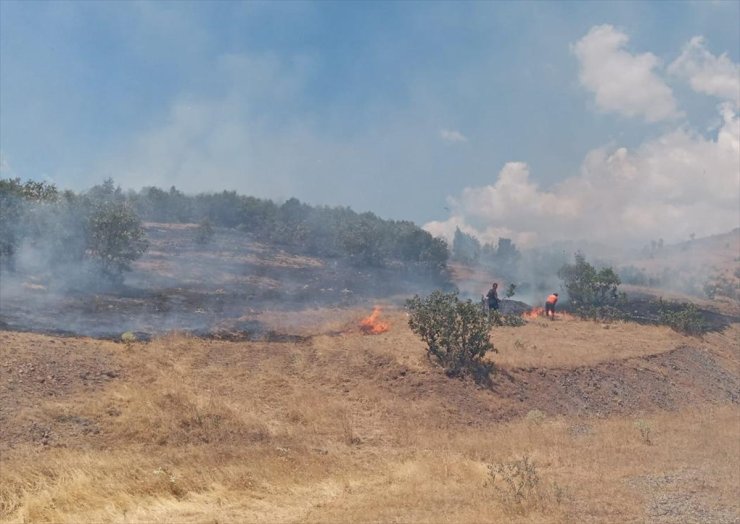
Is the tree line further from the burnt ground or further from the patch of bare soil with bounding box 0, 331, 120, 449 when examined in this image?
the patch of bare soil with bounding box 0, 331, 120, 449

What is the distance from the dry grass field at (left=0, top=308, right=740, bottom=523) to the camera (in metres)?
8.14

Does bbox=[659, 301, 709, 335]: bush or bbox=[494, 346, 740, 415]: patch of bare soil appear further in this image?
bbox=[659, 301, 709, 335]: bush

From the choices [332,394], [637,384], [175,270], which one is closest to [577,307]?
[637,384]

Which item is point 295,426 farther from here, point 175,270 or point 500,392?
point 175,270

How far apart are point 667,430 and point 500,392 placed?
4412mm

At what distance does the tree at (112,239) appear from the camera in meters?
29.4

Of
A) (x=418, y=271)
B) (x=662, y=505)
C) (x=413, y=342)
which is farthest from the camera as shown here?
(x=418, y=271)

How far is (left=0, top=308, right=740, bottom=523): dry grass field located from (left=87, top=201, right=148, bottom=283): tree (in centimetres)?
1324

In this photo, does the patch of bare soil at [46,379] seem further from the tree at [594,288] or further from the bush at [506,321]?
the tree at [594,288]

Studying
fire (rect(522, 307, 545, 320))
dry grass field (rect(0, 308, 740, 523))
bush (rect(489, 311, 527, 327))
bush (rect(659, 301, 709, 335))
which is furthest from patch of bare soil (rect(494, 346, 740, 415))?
fire (rect(522, 307, 545, 320))

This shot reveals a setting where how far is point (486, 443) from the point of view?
1220 centimetres

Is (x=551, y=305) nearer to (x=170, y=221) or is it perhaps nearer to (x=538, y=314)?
(x=538, y=314)

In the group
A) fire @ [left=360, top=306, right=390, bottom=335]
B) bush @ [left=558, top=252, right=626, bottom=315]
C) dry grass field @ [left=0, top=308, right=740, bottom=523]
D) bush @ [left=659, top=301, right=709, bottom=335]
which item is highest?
bush @ [left=558, top=252, right=626, bottom=315]

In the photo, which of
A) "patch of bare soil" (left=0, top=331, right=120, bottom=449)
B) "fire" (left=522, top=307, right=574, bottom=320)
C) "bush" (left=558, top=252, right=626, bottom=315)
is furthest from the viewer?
"bush" (left=558, top=252, right=626, bottom=315)
